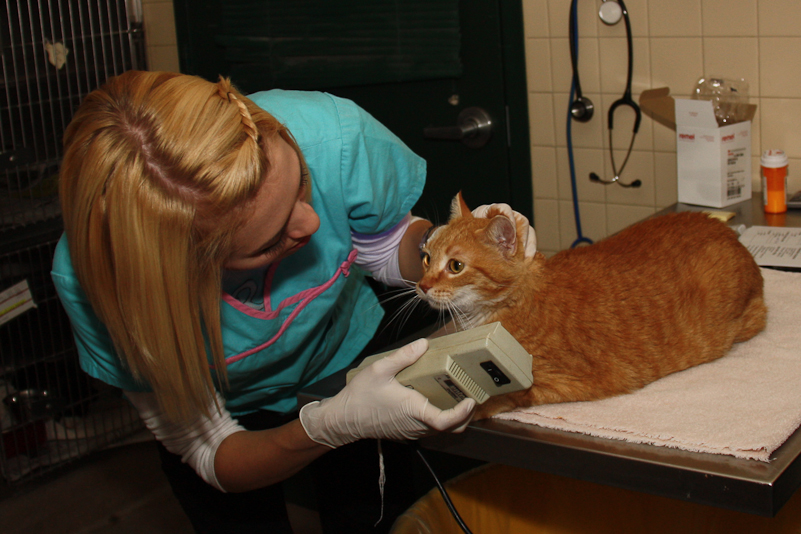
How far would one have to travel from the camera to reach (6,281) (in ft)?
8.02

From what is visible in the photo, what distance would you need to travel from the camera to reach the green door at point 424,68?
7.38ft

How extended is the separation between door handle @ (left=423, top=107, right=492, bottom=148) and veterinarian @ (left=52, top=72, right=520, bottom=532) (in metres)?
0.90

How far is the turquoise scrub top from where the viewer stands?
1.24 meters

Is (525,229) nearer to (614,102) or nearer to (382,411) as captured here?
(382,411)

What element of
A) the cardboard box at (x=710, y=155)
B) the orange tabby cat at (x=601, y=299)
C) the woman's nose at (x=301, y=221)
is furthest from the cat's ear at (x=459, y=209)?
the cardboard box at (x=710, y=155)

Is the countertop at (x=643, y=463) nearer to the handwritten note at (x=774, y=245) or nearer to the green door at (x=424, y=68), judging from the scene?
the handwritten note at (x=774, y=245)

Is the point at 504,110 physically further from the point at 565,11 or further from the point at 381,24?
the point at 381,24

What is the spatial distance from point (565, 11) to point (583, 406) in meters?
1.40

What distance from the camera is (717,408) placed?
103cm

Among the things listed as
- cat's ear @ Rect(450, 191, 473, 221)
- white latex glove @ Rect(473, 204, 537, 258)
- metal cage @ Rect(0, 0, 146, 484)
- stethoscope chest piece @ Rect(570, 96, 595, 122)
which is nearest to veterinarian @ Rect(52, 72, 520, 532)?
cat's ear @ Rect(450, 191, 473, 221)

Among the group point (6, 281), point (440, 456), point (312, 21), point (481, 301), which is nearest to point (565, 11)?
Answer: point (312, 21)

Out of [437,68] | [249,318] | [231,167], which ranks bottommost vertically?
[249,318]

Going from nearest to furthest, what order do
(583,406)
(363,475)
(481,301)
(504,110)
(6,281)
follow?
(583,406)
(481,301)
(363,475)
(504,110)
(6,281)

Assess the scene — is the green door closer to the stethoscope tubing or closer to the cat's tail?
the stethoscope tubing
